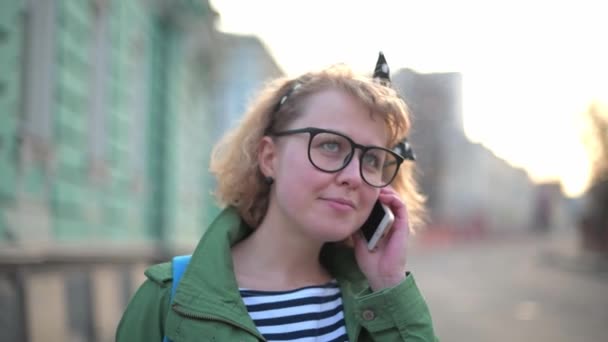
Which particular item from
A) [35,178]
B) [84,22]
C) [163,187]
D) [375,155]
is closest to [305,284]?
[375,155]

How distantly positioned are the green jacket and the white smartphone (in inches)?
6.1

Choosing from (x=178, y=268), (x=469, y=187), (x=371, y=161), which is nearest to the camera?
(x=178, y=268)

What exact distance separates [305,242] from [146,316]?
1.82 feet

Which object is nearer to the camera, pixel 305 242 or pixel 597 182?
pixel 305 242

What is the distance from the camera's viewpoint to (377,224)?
A: 210 centimetres

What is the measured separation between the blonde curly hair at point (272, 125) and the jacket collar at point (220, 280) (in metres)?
0.09

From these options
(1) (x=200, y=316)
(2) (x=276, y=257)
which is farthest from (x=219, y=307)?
(2) (x=276, y=257)

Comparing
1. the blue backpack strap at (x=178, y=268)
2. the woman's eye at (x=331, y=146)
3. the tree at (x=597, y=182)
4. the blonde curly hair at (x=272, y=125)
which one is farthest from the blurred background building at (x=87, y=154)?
the tree at (x=597, y=182)

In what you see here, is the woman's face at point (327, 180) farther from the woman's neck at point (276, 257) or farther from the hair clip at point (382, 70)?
the hair clip at point (382, 70)

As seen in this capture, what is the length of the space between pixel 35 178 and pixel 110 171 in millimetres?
2470

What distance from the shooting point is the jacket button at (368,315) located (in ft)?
6.39

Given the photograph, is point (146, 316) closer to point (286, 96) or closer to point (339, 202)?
point (339, 202)

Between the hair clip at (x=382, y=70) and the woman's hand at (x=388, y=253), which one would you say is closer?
the woman's hand at (x=388, y=253)

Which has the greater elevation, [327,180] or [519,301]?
[327,180]
